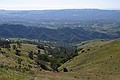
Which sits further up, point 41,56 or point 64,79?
point 64,79

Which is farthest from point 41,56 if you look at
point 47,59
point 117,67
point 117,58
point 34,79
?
point 34,79

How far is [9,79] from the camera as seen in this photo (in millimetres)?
29906

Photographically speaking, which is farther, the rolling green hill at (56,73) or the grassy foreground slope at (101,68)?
the grassy foreground slope at (101,68)

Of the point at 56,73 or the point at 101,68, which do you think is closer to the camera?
the point at 56,73

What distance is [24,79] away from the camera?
3212cm

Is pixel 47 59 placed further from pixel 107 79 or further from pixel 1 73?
pixel 1 73

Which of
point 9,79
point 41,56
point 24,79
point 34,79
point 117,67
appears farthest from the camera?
point 41,56

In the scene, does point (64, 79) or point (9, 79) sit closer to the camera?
point (9, 79)

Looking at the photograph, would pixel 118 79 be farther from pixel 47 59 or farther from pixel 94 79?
pixel 47 59

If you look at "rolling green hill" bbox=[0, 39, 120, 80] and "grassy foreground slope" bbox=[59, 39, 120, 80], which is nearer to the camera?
"rolling green hill" bbox=[0, 39, 120, 80]

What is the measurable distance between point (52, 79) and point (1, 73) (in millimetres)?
8199

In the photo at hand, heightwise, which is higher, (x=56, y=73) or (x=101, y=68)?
(x=56, y=73)

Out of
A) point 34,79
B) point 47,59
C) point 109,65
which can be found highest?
point 34,79

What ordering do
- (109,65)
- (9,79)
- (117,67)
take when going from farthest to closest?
(109,65), (117,67), (9,79)
